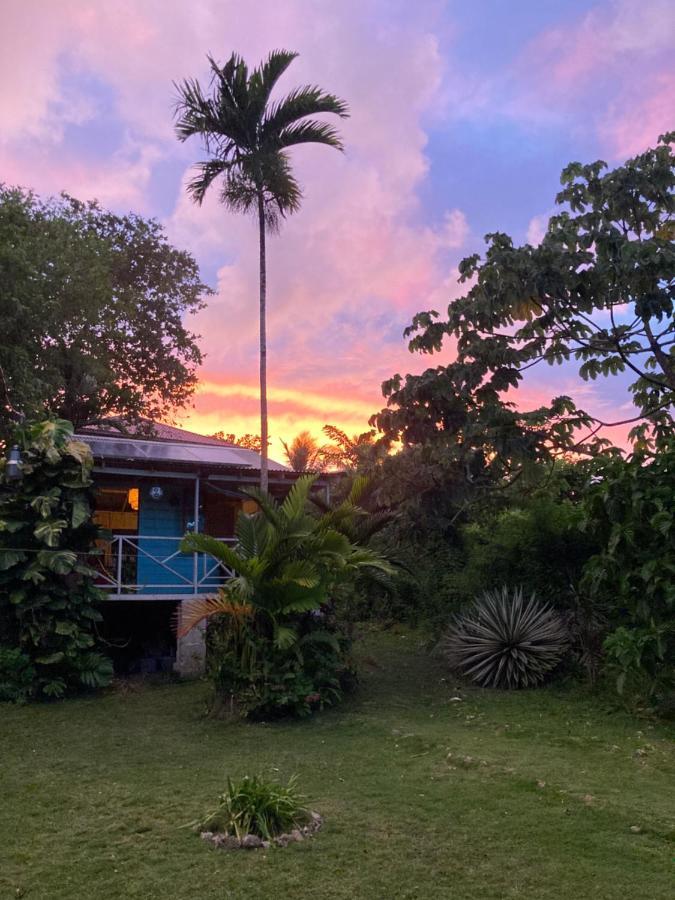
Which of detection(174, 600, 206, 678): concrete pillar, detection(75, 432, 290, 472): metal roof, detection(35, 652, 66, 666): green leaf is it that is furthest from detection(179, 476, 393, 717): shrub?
detection(75, 432, 290, 472): metal roof

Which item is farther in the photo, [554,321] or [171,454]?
[171,454]

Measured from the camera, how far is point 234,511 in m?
17.7

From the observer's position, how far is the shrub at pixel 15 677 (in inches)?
446

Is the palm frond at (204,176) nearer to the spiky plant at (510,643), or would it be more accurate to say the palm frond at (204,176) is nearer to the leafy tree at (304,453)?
the spiky plant at (510,643)

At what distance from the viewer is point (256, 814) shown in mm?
5445

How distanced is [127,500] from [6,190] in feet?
23.1

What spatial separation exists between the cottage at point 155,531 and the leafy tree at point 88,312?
168 centimetres

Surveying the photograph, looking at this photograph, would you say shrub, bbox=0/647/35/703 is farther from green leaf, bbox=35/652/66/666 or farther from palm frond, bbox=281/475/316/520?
palm frond, bbox=281/475/316/520

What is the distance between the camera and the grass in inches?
187

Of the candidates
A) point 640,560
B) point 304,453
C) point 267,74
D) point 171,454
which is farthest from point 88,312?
point 304,453

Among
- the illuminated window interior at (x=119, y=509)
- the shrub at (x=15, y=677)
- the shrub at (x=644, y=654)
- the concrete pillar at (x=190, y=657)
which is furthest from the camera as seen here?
the illuminated window interior at (x=119, y=509)

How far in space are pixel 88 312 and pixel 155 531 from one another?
498cm

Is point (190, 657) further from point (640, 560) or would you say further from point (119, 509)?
point (640, 560)

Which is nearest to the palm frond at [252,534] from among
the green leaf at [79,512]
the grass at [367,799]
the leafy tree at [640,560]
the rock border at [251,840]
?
the grass at [367,799]
